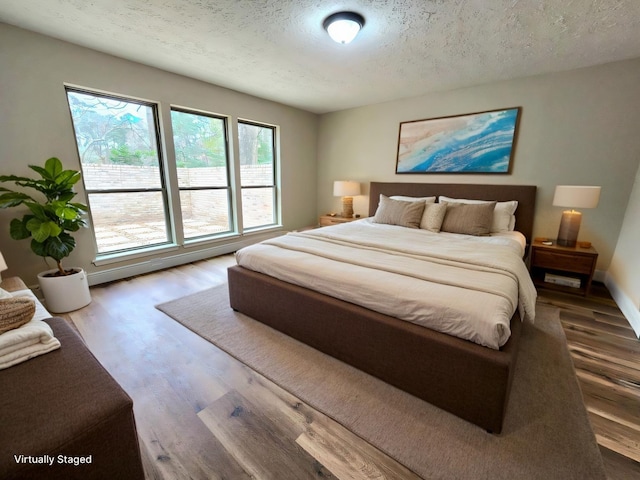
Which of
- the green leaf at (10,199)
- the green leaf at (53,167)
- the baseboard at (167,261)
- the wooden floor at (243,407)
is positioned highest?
the green leaf at (53,167)

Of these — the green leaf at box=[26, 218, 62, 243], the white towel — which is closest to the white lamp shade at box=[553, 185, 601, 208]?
the white towel

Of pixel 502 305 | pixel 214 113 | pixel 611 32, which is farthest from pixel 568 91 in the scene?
pixel 214 113

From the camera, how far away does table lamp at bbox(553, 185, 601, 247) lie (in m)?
2.71

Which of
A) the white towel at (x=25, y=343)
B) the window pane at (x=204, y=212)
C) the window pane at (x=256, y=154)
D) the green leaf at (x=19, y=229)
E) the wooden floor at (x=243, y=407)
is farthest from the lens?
the window pane at (x=256, y=154)

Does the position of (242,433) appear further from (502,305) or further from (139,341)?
(502,305)

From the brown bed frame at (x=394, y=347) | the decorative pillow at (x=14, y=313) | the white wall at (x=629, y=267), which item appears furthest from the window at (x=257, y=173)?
the white wall at (x=629, y=267)

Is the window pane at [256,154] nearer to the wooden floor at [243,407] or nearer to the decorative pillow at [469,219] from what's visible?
the wooden floor at [243,407]

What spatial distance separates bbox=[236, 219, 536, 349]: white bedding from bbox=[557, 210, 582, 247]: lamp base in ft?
2.94

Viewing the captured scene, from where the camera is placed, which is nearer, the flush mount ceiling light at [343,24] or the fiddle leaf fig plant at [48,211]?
the flush mount ceiling light at [343,24]

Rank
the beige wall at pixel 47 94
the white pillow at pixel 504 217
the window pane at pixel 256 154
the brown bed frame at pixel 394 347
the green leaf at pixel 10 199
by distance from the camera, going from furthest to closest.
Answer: the window pane at pixel 256 154
the white pillow at pixel 504 217
the beige wall at pixel 47 94
the green leaf at pixel 10 199
the brown bed frame at pixel 394 347

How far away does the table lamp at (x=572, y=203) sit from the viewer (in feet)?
8.88

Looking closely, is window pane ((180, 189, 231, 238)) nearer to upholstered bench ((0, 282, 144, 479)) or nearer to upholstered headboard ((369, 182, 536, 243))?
upholstered headboard ((369, 182, 536, 243))

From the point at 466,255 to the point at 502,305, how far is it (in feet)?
2.66

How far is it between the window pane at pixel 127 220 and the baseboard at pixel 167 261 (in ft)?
0.84
